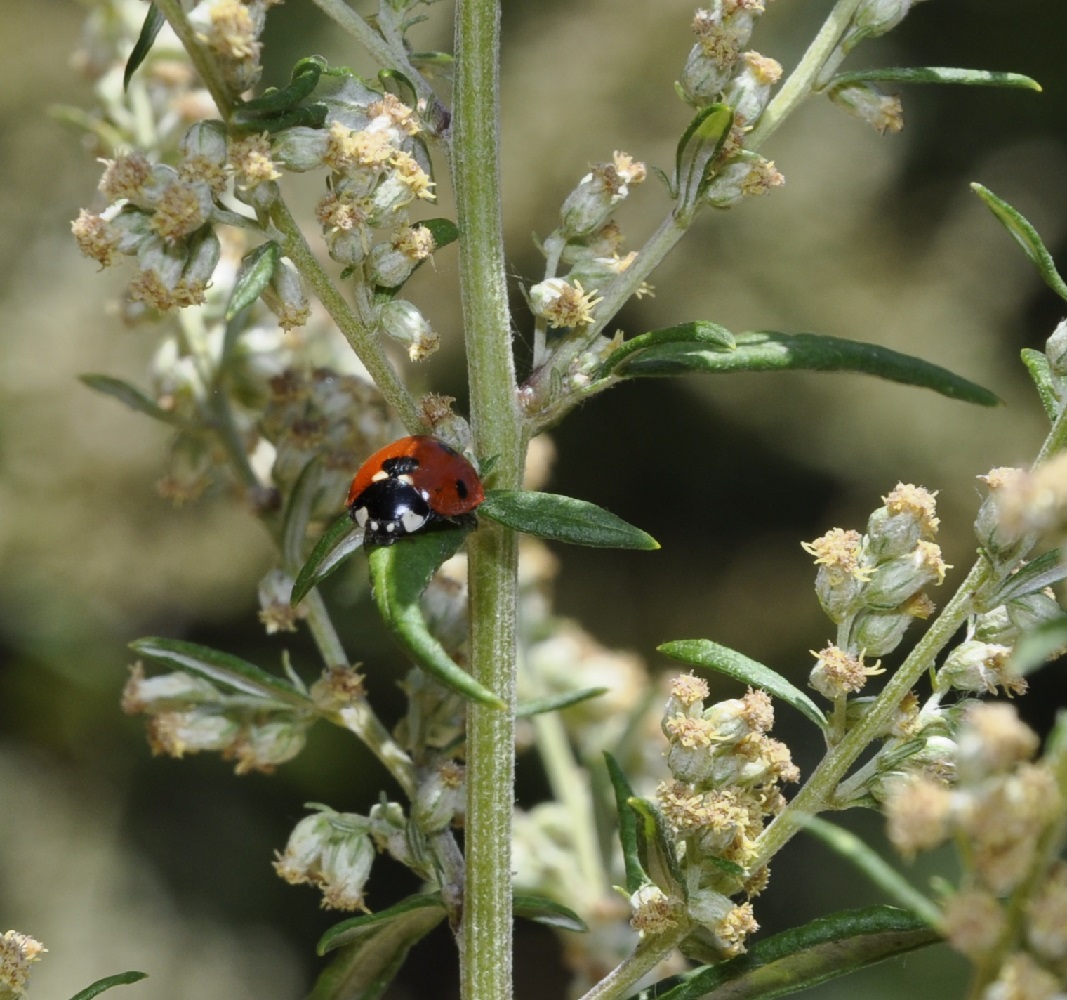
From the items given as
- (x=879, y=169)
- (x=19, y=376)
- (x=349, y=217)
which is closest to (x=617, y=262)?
(x=349, y=217)

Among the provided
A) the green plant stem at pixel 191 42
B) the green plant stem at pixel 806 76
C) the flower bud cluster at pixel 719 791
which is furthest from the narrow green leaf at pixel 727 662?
the green plant stem at pixel 191 42

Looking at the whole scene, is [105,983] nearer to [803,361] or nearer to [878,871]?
[878,871]

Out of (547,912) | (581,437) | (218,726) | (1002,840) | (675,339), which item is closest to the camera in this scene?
(1002,840)

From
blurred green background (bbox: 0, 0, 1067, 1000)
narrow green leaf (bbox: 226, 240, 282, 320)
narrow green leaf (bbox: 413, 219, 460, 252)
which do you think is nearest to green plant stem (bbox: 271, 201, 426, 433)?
narrow green leaf (bbox: 226, 240, 282, 320)

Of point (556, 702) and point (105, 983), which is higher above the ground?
point (556, 702)

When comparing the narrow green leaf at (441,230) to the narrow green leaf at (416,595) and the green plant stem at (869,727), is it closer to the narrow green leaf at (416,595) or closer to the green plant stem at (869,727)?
the narrow green leaf at (416,595)

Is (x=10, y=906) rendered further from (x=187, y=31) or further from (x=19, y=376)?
(x=187, y=31)

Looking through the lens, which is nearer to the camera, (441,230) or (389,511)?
(389,511)

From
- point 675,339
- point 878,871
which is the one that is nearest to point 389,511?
point 675,339
